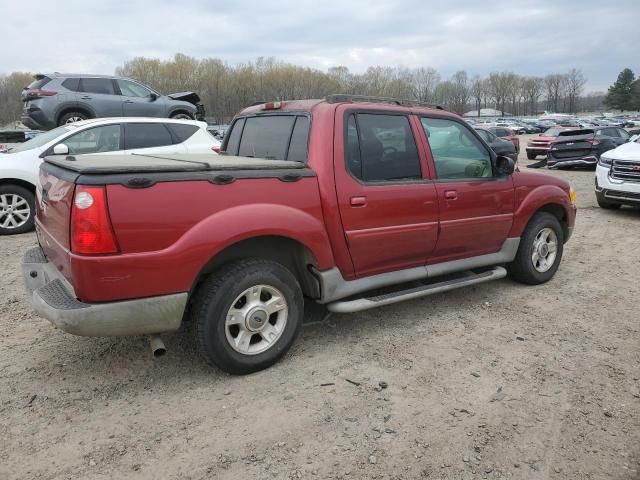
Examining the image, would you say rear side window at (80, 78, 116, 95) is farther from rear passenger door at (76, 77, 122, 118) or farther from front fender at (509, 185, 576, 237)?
front fender at (509, 185, 576, 237)

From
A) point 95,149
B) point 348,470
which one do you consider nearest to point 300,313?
point 348,470

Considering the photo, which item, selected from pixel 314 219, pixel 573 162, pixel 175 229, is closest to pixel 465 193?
pixel 314 219

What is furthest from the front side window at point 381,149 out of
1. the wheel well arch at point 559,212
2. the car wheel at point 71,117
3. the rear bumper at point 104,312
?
the car wheel at point 71,117

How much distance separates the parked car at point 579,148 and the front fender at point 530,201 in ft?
41.6

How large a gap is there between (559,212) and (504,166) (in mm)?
1210

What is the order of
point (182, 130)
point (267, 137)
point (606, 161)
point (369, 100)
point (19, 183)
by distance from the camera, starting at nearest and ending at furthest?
point (369, 100)
point (267, 137)
point (19, 183)
point (182, 130)
point (606, 161)

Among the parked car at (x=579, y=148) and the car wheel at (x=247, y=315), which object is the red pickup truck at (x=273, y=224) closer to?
the car wheel at (x=247, y=315)

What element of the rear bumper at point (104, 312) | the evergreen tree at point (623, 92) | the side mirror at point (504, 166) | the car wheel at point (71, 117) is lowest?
the rear bumper at point (104, 312)

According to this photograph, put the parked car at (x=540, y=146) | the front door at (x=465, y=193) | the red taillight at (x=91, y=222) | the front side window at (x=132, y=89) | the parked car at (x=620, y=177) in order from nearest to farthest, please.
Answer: the red taillight at (x=91, y=222) < the front door at (x=465, y=193) < the parked car at (x=620, y=177) < the front side window at (x=132, y=89) < the parked car at (x=540, y=146)

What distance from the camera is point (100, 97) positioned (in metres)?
11.7

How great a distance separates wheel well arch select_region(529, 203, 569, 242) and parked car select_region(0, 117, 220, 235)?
15.4 ft

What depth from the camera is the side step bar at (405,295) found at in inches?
147

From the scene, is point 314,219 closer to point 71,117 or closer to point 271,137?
point 271,137

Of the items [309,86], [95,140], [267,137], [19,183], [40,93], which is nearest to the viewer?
[267,137]
